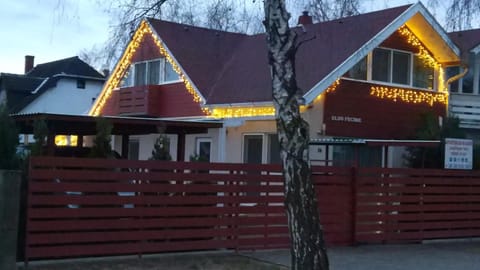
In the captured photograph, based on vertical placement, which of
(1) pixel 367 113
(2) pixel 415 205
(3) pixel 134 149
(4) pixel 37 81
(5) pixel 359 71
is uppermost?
(4) pixel 37 81

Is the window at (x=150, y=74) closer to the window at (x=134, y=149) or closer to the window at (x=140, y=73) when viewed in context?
the window at (x=140, y=73)

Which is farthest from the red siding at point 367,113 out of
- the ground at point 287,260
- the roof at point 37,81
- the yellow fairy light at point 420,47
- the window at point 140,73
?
the roof at point 37,81

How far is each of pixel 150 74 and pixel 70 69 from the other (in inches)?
901

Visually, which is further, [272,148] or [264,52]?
[264,52]

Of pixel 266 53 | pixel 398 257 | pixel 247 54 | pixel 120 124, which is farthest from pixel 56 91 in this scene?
pixel 398 257

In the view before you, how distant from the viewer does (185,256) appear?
1145 cm

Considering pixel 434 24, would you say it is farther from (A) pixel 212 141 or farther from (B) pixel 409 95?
(A) pixel 212 141

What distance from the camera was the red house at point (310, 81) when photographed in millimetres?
18891

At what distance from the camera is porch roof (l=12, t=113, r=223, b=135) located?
40.2 feet

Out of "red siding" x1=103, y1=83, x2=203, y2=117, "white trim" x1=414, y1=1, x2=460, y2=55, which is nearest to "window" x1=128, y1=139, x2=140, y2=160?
"red siding" x1=103, y1=83, x2=203, y2=117

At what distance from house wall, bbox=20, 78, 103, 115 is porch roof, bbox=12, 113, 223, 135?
1058 inches

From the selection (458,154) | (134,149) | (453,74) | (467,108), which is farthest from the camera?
(134,149)

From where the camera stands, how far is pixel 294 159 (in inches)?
287

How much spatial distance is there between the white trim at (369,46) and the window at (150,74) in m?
6.25
